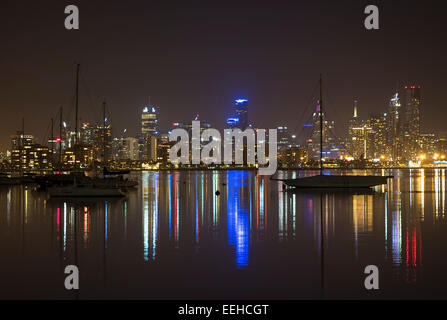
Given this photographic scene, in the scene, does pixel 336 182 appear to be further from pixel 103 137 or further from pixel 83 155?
pixel 83 155

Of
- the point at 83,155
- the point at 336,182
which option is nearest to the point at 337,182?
the point at 336,182

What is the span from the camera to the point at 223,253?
52.7 ft

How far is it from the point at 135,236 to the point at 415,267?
10.8 metres

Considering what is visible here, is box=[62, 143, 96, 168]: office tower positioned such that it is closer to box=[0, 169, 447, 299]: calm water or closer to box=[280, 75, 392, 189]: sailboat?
box=[280, 75, 392, 189]: sailboat

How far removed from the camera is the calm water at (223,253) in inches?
463

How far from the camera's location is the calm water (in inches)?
463

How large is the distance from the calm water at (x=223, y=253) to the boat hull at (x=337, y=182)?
20317mm

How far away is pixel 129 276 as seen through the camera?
1294 centimetres

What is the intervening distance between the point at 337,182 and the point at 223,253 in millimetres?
34934

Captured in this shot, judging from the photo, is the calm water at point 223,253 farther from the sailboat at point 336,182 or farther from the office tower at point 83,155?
the office tower at point 83,155

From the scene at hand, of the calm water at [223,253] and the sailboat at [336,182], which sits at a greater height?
the sailboat at [336,182]

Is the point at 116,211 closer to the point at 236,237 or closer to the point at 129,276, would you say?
the point at 236,237

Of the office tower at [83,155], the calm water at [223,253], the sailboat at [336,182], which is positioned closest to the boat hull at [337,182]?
the sailboat at [336,182]

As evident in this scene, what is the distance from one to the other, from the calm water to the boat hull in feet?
66.7
